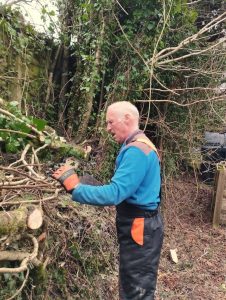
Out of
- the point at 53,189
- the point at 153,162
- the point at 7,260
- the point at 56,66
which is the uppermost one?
the point at 56,66

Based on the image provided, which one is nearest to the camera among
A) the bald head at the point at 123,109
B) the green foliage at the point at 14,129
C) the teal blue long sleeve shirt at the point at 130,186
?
the teal blue long sleeve shirt at the point at 130,186

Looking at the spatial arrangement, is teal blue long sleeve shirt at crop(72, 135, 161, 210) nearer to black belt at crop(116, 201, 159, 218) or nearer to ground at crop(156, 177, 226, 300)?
black belt at crop(116, 201, 159, 218)

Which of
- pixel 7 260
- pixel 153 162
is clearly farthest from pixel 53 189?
pixel 153 162

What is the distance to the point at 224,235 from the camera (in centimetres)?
658

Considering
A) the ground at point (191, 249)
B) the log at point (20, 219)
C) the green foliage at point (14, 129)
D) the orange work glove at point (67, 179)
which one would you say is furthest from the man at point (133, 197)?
the green foliage at point (14, 129)

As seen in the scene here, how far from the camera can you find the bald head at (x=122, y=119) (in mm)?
2887

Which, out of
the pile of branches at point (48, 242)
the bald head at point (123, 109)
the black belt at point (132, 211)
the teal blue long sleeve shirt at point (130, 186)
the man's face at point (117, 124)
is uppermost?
the bald head at point (123, 109)

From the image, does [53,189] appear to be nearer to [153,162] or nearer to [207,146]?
[153,162]

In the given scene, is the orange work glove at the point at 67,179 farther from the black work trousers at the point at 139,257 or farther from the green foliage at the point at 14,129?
the green foliage at the point at 14,129

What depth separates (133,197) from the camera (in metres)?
2.91

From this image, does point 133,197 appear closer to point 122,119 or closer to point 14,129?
point 122,119

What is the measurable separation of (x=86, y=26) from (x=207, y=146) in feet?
14.6

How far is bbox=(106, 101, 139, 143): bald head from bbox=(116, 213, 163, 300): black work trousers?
0.73 meters

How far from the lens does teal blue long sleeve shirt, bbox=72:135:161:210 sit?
2.62 metres
